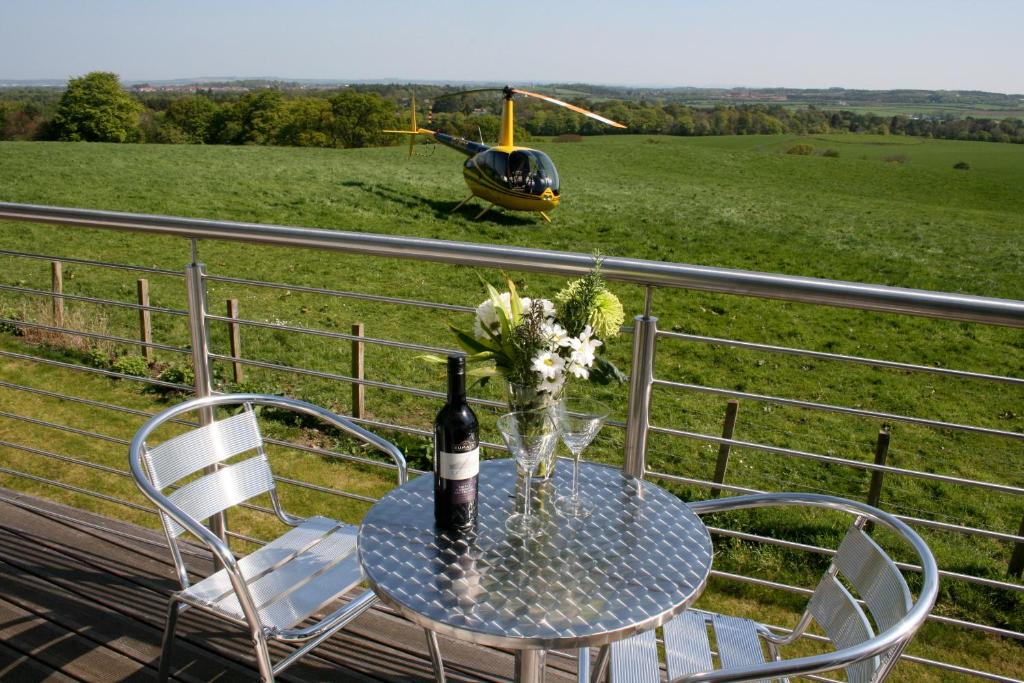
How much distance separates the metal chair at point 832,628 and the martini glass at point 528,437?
0.44m

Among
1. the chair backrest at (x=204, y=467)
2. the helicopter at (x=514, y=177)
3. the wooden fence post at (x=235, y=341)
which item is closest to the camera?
the chair backrest at (x=204, y=467)

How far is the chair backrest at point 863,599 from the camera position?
1.49 m

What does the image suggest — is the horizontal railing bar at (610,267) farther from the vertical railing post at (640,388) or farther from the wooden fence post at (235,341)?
the wooden fence post at (235,341)

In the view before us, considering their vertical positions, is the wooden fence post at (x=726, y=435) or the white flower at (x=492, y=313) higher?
the white flower at (x=492, y=313)

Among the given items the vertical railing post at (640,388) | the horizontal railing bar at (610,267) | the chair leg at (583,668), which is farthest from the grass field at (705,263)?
the chair leg at (583,668)

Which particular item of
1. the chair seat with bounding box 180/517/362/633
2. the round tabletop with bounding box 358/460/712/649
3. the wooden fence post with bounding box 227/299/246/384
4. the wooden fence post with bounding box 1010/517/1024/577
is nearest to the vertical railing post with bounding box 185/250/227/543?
the chair seat with bounding box 180/517/362/633

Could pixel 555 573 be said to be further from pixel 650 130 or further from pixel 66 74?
pixel 66 74

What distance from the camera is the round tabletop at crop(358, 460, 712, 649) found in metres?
1.41

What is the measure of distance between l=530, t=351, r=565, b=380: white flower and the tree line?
43.3 m

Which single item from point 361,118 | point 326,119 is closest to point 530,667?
point 361,118

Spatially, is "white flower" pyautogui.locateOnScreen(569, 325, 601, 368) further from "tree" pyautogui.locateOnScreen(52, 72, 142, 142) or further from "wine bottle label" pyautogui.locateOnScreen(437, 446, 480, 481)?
"tree" pyautogui.locateOnScreen(52, 72, 142, 142)

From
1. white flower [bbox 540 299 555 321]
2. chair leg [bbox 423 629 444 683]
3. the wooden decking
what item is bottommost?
the wooden decking

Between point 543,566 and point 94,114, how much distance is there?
171 ft

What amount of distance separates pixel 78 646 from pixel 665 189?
134 feet
